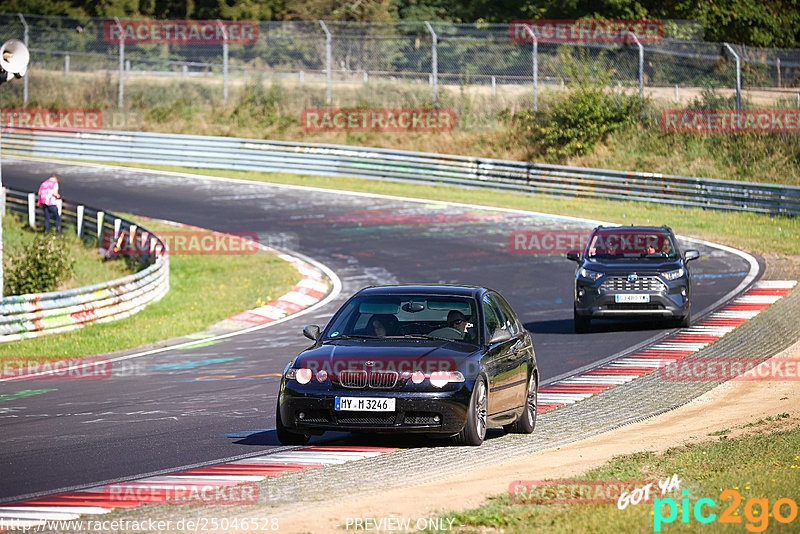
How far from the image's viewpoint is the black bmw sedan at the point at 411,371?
9.73 meters

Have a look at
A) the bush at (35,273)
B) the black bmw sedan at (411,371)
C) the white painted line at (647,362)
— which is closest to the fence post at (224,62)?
the bush at (35,273)

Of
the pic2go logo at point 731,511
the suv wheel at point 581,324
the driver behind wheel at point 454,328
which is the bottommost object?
the suv wheel at point 581,324

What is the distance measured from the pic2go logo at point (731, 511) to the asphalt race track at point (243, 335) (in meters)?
4.04

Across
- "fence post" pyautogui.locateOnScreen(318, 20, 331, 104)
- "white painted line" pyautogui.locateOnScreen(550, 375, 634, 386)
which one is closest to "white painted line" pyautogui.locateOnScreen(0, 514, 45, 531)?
"white painted line" pyautogui.locateOnScreen(550, 375, 634, 386)

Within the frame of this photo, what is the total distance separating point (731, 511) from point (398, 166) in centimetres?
3310

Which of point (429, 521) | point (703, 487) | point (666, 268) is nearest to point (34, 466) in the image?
point (429, 521)

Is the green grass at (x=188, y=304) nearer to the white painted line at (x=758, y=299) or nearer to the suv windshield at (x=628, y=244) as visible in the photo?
the suv windshield at (x=628, y=244)

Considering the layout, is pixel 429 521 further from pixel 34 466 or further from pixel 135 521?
pixel 34 466

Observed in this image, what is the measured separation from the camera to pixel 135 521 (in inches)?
283

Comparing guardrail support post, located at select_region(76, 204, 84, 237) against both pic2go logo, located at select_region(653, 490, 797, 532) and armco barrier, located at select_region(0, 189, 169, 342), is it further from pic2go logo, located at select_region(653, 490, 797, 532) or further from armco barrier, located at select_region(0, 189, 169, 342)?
pic2go logo, located at select_region(653, 490, 797, 532)

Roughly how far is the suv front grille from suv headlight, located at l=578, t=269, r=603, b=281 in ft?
0.59

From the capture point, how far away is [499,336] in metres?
10.8

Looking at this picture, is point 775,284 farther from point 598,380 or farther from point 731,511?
point 731,511

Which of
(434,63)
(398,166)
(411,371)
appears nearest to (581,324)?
(411,371)
